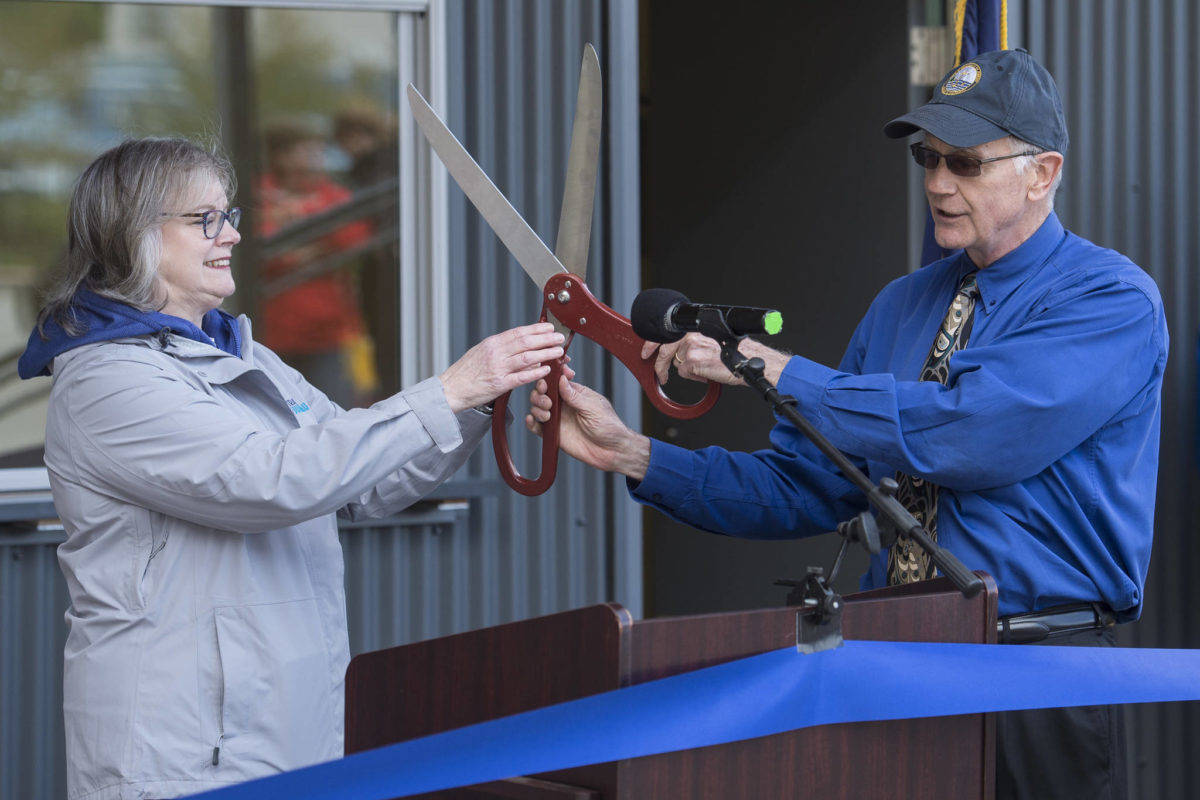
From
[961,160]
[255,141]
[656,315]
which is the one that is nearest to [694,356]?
[656,315]

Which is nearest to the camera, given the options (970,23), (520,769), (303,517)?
(520,769)

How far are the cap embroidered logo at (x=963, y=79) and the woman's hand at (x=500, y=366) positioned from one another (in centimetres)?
80

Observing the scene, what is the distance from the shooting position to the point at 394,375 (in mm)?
3545

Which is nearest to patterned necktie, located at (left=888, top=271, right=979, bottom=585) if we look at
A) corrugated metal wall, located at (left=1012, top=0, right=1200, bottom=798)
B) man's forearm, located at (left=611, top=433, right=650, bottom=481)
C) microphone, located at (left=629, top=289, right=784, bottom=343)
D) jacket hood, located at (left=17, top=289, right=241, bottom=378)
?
man's forearm, located at (left=611, top=433, right=650, bottom=481)

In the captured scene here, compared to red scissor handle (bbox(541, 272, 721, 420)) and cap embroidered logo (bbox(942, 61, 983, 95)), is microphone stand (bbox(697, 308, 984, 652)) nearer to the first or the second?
red scissor handle (bbox(541, 272, 721, 420))

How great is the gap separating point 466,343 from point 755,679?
6.96ft

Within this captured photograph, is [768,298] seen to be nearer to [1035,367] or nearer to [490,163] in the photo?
[490,163]

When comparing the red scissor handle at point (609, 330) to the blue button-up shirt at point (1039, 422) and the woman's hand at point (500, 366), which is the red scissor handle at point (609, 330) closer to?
the woman's hand at point (500, 366)

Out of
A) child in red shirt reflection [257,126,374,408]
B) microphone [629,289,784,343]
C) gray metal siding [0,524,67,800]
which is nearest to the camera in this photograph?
microphone [629,289,784,343]

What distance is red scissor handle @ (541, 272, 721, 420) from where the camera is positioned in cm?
200

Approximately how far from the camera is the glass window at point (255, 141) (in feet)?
10.7

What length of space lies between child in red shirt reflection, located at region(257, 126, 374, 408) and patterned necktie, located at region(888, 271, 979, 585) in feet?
5.69

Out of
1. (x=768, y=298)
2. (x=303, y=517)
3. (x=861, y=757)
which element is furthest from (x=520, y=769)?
(x=768, y=298)

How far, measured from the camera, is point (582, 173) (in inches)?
85.0
